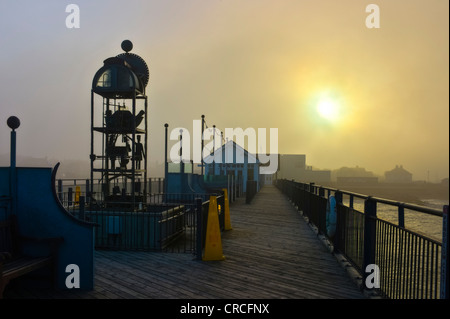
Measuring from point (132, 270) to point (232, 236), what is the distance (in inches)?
174

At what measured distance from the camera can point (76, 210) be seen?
10.2m

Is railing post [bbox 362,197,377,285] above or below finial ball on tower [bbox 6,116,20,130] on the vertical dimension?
below

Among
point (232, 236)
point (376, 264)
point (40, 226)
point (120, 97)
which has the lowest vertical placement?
point (232, 236)

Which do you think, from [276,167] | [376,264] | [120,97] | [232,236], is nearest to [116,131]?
[120,97]

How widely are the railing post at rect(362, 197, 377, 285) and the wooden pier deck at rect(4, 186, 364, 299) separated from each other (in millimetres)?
536

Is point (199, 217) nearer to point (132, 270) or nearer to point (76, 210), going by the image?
point (132, 270)

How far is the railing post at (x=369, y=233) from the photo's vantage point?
18.0 ft

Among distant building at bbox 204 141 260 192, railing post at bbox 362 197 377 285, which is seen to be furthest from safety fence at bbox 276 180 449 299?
distant building at bbox 204 141 260 192

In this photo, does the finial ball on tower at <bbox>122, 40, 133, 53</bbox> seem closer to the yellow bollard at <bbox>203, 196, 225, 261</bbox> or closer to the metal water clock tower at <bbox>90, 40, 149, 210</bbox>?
the metal water clock tower at <bbox>90, 40, 149, 210</bbox>

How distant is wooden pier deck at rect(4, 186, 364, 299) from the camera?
5.38 meters

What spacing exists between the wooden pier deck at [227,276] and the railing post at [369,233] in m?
0.54
